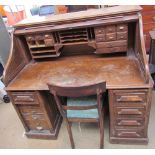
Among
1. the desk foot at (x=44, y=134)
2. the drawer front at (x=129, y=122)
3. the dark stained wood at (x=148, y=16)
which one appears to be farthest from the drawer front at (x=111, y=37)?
the dark stained wood at (x=148, y=16)

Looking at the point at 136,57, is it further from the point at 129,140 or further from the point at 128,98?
the point at 129,140

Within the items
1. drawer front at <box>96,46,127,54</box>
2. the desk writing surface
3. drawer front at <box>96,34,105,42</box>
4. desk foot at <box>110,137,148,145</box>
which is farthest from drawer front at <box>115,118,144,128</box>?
drawer front at <box>96,34,105,42</box>

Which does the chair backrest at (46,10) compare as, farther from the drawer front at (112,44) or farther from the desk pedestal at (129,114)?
the desk pedestal at (129,114)

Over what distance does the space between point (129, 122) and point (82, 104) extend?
434mm

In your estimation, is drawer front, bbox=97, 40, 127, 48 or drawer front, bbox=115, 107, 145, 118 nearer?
drawer front, bbox=115, 107, 145, 118

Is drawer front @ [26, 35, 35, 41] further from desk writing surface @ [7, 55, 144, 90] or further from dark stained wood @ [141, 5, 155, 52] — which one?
dark stained wood @ [141, 5, 155, 52]

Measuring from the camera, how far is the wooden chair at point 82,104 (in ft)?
3.66

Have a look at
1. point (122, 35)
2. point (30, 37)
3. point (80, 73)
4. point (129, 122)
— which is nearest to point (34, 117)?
point (80, 73)

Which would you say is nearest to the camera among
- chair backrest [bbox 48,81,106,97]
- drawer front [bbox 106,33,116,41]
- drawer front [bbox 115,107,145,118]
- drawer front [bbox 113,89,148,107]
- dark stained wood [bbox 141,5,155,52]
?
chair backrest [bbox 48,81,106,97]

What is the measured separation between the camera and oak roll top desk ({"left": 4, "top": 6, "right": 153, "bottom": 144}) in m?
1.30

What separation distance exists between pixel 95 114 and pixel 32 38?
2.94ft

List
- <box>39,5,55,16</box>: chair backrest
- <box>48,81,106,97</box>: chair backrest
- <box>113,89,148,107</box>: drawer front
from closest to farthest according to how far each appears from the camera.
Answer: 1. <box>48,81,106,97</box>: chair backrest
2. <box>113,89,148,107</box>: drawer front
3. <box>39,5,55,16</box>: chair backrest

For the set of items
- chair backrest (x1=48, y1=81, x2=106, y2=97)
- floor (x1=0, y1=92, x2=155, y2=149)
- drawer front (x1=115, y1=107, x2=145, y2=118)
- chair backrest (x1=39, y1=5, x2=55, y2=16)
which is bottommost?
floor (x1=0, y1=92, x2=155, y2=149)

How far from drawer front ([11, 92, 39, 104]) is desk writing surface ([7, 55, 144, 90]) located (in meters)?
0.07
